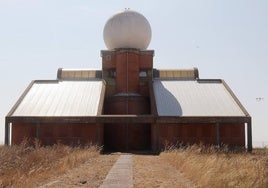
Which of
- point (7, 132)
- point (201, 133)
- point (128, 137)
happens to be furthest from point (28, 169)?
point (128, 137)

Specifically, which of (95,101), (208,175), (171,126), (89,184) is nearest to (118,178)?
(89,184)

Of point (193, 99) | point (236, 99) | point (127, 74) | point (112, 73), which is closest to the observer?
point (236, 99)

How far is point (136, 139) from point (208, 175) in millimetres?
27064

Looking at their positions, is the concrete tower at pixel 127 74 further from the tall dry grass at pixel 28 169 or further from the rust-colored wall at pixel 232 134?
the tall dry grass at pixel 28 169

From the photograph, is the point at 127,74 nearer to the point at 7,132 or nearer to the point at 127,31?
the point at 127,31

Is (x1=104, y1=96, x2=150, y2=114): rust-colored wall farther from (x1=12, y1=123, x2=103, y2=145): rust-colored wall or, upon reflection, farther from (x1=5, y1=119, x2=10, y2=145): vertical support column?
(x1=5, y1=119, x2=10, y2=145): vertical support column

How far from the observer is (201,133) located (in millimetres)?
35750

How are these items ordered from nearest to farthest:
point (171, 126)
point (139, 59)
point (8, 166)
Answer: point (8, 166)
point (171, 126)
point (139, 59)

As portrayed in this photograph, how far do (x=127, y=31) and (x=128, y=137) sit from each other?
12.6m

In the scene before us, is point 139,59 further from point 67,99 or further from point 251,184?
point 251,184

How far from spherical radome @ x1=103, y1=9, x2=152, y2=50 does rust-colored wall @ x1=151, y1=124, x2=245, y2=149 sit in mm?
12874

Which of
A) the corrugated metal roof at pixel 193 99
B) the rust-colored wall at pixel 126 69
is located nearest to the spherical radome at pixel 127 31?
the rust-colored wall at pixel 126 69

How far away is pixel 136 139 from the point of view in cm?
3888

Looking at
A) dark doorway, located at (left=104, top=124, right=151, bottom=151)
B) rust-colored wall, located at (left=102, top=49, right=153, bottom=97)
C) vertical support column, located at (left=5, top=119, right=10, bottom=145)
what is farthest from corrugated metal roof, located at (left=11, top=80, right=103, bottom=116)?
dark doorway, located at (left=104, top=124, right=151, bottom=151)
